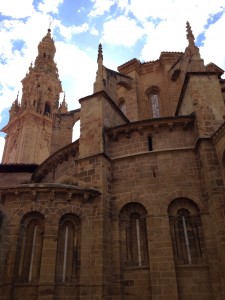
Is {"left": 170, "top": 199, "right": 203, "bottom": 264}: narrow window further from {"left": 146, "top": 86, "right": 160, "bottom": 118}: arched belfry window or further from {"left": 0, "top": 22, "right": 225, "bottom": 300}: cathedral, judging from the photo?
{"left": 146, "top": 86, "right": 160, "bottom": 118}: arched belfry window

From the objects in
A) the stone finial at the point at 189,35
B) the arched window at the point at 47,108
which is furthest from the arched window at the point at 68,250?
the arched window at the point at 47,108

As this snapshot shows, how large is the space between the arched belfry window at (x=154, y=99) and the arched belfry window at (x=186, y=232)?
9.30 meters

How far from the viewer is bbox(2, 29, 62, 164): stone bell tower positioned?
38.1 metres

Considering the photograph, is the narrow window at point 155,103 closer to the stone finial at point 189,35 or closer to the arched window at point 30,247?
the stone finial at point 189,35

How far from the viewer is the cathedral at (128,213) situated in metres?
9.66

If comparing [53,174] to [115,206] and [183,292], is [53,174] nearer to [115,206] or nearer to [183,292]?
[115,206]

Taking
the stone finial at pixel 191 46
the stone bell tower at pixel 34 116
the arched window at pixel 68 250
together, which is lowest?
the arched window at pixel 68 250

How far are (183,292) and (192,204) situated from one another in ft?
9.73

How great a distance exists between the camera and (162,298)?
30.9ft

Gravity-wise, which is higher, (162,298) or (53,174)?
(53,174)

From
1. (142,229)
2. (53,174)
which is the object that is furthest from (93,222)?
(53,174)

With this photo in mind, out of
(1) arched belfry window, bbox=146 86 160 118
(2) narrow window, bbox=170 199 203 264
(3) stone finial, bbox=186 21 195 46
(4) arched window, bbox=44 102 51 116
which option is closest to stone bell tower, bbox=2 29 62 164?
(4) arched window, bbox=44 102 51 116

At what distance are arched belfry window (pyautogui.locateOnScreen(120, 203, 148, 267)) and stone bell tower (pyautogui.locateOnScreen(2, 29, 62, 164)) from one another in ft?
81.6

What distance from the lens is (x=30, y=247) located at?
10.4 m
